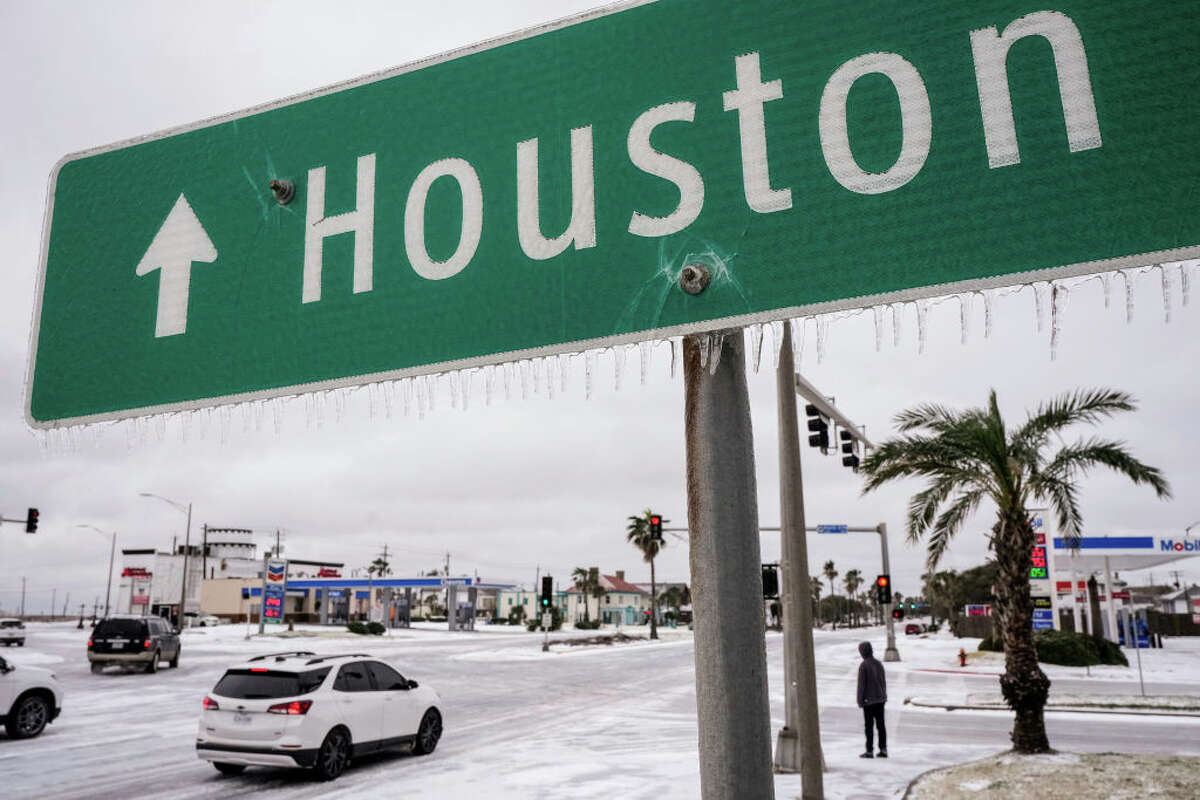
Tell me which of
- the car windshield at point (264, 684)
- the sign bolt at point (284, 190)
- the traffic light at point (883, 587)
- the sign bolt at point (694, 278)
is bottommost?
the car windshield at point (264, 684)

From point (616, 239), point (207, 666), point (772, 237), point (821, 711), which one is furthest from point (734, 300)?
point (207, 666)

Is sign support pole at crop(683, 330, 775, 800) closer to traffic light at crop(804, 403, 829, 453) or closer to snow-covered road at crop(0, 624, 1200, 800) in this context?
snow-covered road at crop(0, 624, 1200, 800)

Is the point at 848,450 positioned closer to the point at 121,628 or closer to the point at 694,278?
the point at 694,278

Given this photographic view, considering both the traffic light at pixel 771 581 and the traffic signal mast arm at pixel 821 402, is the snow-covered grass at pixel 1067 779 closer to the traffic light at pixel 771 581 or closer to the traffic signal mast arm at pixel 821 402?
the traffic light at pixel 771 581

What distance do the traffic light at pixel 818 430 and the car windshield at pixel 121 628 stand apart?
83.2 ft

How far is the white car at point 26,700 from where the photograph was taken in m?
15.9

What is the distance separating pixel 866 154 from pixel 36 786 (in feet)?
47.4

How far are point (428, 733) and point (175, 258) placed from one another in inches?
590

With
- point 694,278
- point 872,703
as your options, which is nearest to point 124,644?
point 872,703

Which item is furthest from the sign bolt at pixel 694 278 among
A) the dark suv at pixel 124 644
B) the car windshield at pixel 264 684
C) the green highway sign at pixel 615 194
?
the dark suv at pixel 124 644

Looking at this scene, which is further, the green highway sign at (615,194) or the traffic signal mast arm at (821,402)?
the traffic signal mast arm at (821,402)

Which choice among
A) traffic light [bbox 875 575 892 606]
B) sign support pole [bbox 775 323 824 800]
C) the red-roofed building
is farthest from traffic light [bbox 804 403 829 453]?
the red-roofed building

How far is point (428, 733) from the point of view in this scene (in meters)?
15.6

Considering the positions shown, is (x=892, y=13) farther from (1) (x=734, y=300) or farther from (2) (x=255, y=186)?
→ (2) (x=255, y=186)
